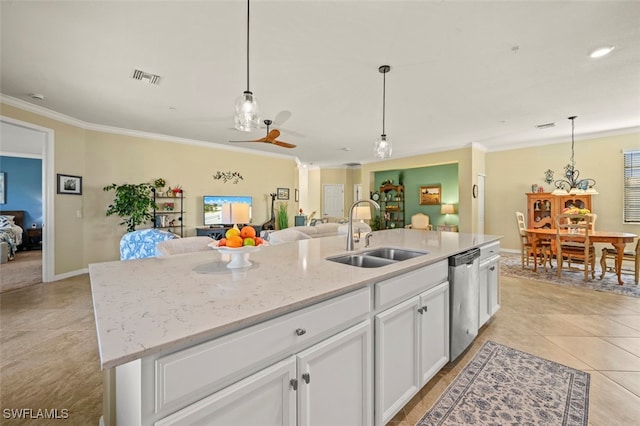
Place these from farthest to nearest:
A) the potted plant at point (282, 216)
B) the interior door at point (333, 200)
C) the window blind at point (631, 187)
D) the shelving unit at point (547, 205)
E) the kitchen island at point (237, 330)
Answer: the interior door at point (333, 200) → the potted plant at point (282, 216) → the shelving unit at point (547, 205) → the window blind at point (631, 187) → the kitchen island at point (237, 330)

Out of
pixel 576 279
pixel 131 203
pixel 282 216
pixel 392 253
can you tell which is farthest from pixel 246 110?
pixel 576 279

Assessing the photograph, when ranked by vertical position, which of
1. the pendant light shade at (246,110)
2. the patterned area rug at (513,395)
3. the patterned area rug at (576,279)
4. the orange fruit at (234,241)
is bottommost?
the patterned area rug at (513,395)

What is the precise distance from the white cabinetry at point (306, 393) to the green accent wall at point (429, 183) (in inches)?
278

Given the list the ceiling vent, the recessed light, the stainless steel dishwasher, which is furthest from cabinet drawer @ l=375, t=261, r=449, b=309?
the ceiling vent

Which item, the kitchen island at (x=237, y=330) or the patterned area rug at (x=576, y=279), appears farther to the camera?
the patterned area rug at (x=576, y=279)

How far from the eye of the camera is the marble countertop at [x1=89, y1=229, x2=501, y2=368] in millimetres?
762

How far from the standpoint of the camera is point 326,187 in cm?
1030

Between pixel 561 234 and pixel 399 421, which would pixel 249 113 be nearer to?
pixel 399 421

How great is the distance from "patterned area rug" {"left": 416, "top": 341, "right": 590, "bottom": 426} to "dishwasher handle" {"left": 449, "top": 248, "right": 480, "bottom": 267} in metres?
0.82

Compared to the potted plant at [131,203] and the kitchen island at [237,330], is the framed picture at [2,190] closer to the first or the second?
the potted plant at [131,203]

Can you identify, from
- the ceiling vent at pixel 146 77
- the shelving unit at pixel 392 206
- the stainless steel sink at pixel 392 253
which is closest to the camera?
the stainless steel sink at pixel 392 253

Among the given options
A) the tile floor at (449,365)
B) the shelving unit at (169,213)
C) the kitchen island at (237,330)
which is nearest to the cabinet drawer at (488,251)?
the tile floor at (449,365)

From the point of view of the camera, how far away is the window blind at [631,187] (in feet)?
17.3

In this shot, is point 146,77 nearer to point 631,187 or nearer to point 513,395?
point 513,395
